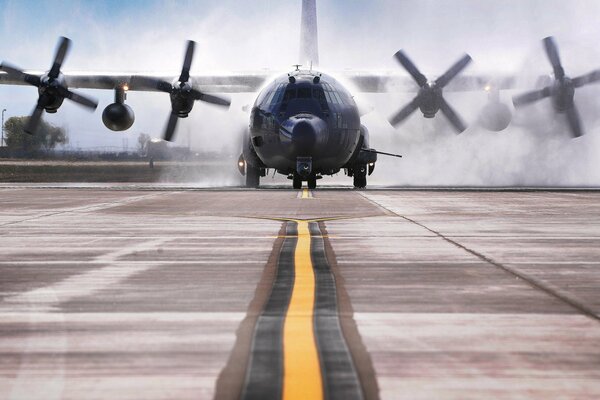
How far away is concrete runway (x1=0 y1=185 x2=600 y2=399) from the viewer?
4.12 metres

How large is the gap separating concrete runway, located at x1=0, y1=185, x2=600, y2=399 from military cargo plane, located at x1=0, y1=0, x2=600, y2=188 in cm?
1499

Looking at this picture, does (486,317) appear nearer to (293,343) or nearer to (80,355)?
(293,343)

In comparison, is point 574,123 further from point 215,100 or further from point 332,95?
point 215,100

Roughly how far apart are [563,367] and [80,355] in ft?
8.67

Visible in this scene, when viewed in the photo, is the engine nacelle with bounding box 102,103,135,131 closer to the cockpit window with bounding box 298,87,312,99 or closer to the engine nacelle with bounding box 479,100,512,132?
the cockpit window with bounding box 298,87,312,99

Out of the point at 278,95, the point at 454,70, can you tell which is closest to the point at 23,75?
the point at 278,95

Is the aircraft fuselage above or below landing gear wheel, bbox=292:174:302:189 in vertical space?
above

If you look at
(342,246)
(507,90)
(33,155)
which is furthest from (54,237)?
(33,155)

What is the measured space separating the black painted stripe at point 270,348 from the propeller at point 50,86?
2827cm

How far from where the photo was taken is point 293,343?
4.89 metres

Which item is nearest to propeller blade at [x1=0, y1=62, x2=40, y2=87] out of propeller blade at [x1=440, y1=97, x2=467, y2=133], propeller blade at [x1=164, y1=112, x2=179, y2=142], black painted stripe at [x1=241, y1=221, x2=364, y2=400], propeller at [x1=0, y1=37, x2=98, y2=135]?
propeller at [x1=0, y1=37, x2=98, y2=135]

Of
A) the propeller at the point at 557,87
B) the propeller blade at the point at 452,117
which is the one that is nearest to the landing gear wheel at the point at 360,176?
the propeller blade at the point at 452,117

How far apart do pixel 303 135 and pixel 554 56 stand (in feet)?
45.3

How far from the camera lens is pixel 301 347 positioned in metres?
4.79
